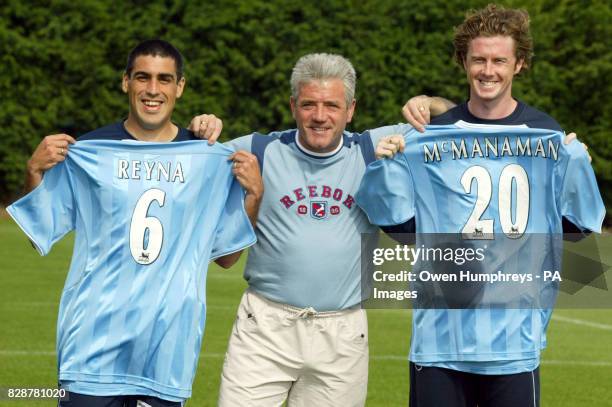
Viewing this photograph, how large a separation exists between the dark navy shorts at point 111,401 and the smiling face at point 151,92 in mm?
1058

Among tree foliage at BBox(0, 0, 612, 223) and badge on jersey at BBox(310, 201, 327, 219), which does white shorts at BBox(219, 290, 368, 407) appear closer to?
badge on jersey at BBox(310, 201, 327, 219)

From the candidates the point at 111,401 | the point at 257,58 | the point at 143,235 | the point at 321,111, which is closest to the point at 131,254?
the point at 143,235

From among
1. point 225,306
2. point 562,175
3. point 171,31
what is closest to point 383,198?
point 562,175

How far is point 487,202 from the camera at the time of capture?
4680mm

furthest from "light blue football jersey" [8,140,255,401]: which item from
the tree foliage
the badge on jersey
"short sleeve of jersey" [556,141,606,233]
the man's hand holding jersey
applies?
the tree foliage

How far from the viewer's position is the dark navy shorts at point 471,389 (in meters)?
4.57

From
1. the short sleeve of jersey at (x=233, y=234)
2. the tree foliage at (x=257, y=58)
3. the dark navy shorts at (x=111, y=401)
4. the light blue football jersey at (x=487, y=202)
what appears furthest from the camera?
the tree foliage at (x=257, y=58)

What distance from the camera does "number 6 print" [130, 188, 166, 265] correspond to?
4.59 m

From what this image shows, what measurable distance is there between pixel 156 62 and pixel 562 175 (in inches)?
65.8

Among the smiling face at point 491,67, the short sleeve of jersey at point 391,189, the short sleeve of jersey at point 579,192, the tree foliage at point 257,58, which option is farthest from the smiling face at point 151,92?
the tree foliage at point 257,58

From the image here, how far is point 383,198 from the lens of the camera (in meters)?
4.77

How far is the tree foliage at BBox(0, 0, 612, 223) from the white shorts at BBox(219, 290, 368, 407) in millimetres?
19245

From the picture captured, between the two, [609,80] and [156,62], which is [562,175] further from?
[609,80]

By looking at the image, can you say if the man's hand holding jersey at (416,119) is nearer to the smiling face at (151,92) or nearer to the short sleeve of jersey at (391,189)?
the short sleeve of jersey at (391,189)
